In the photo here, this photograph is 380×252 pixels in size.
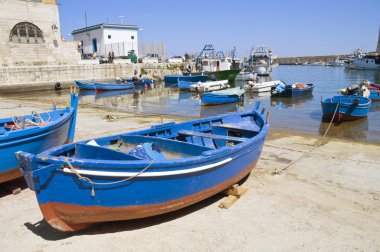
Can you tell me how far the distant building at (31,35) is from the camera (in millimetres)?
29375

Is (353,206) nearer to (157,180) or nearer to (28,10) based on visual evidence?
(157,180)

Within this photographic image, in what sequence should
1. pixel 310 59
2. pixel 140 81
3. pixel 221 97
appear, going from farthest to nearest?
pixel 310 59, pixel 140 81, pixel 221 97

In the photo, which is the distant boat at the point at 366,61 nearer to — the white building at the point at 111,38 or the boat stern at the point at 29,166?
the white building at the point at 111,38

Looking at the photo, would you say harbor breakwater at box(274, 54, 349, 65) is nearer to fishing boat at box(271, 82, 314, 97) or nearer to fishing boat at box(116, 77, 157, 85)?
fishing boat at box(116, 77, 157, 85)

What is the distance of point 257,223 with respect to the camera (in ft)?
16.2

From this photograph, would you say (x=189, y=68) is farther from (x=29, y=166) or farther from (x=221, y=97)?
(x=29, y=166)

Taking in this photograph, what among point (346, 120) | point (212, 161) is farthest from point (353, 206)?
point (346, 120)

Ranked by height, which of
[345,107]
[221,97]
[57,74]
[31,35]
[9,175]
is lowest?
[221,97]

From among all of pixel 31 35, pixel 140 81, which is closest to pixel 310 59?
pixel 140 81

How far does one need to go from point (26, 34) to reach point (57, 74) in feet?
15.5

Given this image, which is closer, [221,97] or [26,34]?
[221,97]

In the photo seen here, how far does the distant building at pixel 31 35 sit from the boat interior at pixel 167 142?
29033 millimetres

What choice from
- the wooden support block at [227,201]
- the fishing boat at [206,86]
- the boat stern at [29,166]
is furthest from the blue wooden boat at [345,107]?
the fishing boat at [206,86]

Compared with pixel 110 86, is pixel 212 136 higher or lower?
higher
